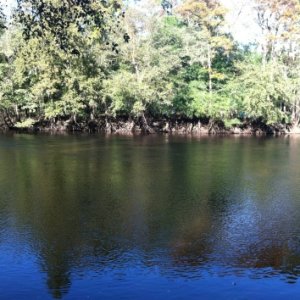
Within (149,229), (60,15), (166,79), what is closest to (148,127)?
(166,79)

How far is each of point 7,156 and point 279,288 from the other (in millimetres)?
22882

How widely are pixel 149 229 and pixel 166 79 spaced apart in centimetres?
3501

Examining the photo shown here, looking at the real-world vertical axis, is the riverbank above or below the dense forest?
below

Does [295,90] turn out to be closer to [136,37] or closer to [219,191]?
[136,37]

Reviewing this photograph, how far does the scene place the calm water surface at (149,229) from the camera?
10.1 meters

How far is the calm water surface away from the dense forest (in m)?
19.2

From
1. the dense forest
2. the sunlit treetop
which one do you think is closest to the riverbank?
the dense forest

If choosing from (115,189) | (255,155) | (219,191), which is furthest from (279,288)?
(255,155)

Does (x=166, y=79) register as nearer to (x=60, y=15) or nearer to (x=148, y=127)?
(x=148, y=127)

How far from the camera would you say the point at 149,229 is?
13.9 m

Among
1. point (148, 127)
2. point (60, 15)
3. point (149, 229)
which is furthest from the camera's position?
point (148, 127)

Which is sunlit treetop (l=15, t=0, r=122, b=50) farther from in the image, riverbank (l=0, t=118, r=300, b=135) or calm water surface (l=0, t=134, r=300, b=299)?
riverbank (l=0, t=118, r=300, b=135)

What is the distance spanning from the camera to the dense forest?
147ft

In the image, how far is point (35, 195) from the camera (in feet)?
59.7
